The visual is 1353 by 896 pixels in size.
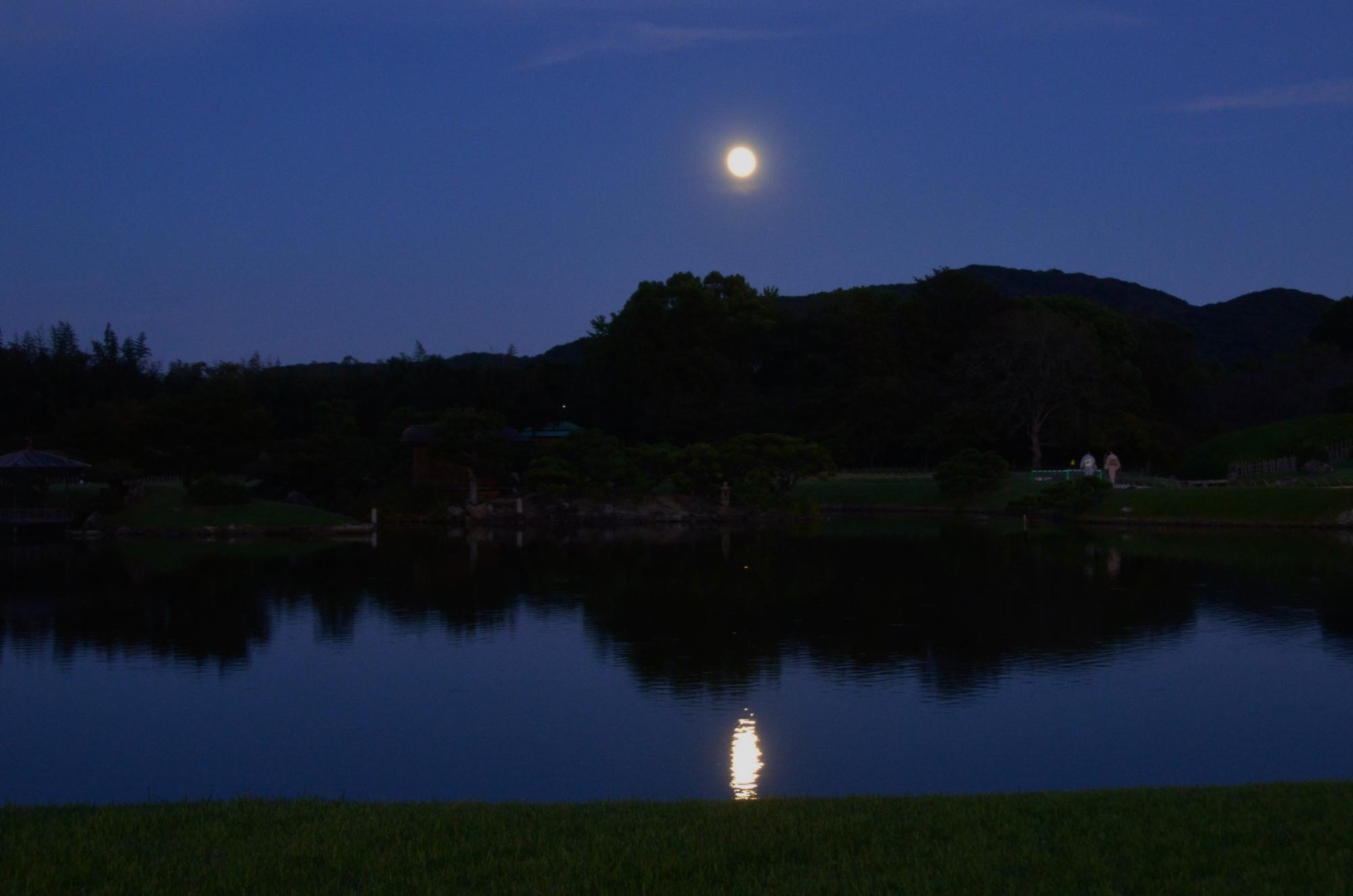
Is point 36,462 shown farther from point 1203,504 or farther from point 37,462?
point 1203,504

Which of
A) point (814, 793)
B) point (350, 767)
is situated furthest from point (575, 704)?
point (814, 793)

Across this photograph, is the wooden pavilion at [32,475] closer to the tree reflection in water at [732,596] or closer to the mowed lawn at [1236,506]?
the tree reflection in water at [732,596]

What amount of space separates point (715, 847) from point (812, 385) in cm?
5483

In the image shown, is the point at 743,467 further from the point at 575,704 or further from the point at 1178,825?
the point at 1178,825

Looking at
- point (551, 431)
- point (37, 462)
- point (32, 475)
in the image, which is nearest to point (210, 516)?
point (37, 462)

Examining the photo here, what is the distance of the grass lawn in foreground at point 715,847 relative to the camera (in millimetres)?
5188

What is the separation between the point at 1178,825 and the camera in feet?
19.7

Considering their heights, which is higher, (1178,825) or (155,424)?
(155,424)

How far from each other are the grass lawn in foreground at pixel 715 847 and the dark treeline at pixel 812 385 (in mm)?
35361

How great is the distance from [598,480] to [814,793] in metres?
33.2

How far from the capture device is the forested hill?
11788 centimetres

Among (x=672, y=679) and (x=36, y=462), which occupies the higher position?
(x=36, y=462)

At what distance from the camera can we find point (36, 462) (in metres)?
35.1

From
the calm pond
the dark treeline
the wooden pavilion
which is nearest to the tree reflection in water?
the calm pond
